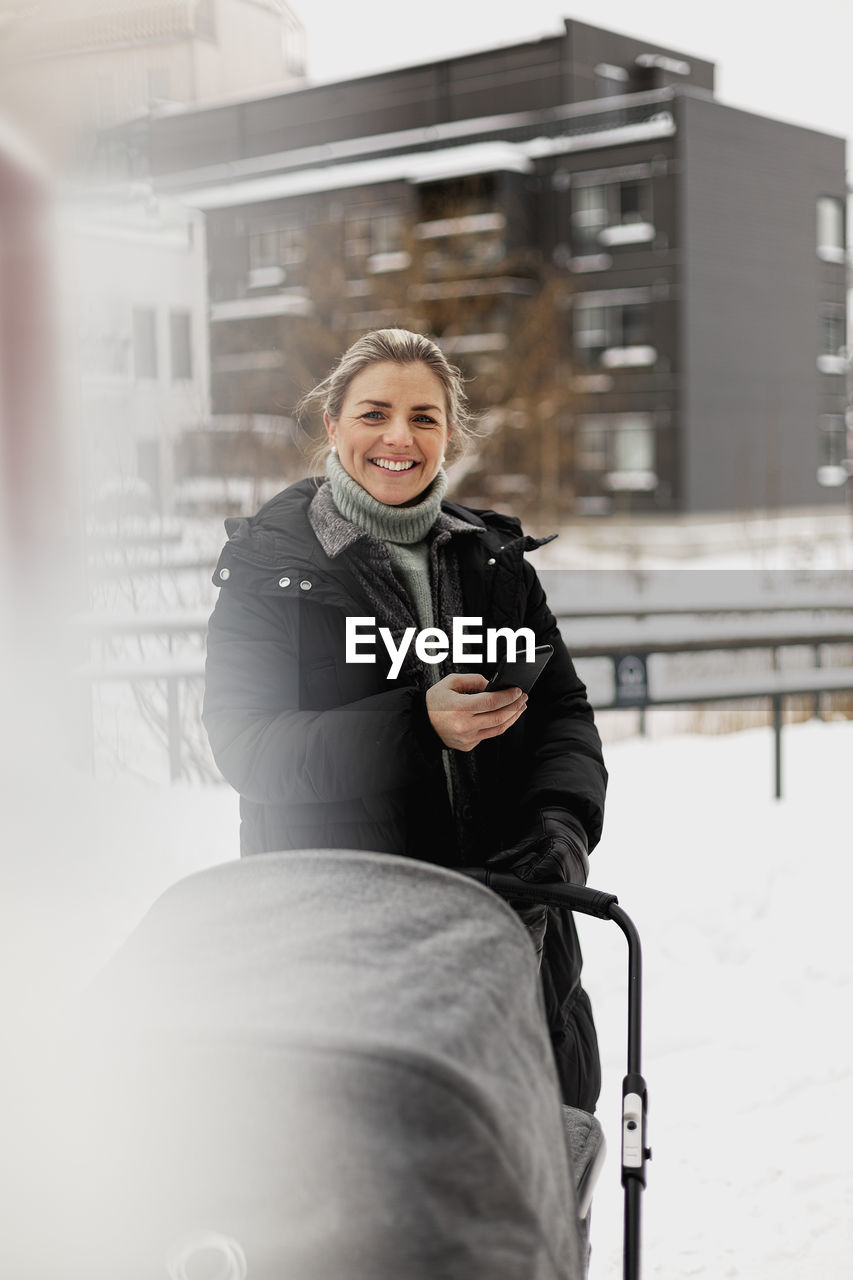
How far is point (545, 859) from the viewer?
1.48 meters

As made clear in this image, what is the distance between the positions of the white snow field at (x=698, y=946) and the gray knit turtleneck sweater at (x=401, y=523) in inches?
27.1

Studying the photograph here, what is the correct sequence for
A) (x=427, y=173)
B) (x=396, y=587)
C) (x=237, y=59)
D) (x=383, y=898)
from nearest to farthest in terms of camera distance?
(x=383, y=898) → (x=396, y=587) → (x=237, y=59) → (x=427, y=173)

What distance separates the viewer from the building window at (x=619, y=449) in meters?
22.5

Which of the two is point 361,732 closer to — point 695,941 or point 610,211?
point 695,941

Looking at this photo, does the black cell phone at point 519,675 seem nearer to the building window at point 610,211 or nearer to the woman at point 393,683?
the woman at point 393,683

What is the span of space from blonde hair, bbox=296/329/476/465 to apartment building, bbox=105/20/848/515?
18201mm

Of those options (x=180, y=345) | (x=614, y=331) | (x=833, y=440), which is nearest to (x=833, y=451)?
(x=833, y=440)

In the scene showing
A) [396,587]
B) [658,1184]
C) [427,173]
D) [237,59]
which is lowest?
[658,1184]

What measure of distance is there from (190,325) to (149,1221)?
6481 mm

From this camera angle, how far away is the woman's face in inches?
66.0

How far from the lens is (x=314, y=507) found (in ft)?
5.67

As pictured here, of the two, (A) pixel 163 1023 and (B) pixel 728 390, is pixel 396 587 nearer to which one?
(A) pixel 163 1023

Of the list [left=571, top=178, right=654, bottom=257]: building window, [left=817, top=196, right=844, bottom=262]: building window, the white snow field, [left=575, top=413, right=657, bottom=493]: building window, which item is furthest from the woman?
[left=817, top=196, right=844, bottom=262]: building window

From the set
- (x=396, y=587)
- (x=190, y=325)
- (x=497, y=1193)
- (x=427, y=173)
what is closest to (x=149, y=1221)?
(x=497, y=1193)
